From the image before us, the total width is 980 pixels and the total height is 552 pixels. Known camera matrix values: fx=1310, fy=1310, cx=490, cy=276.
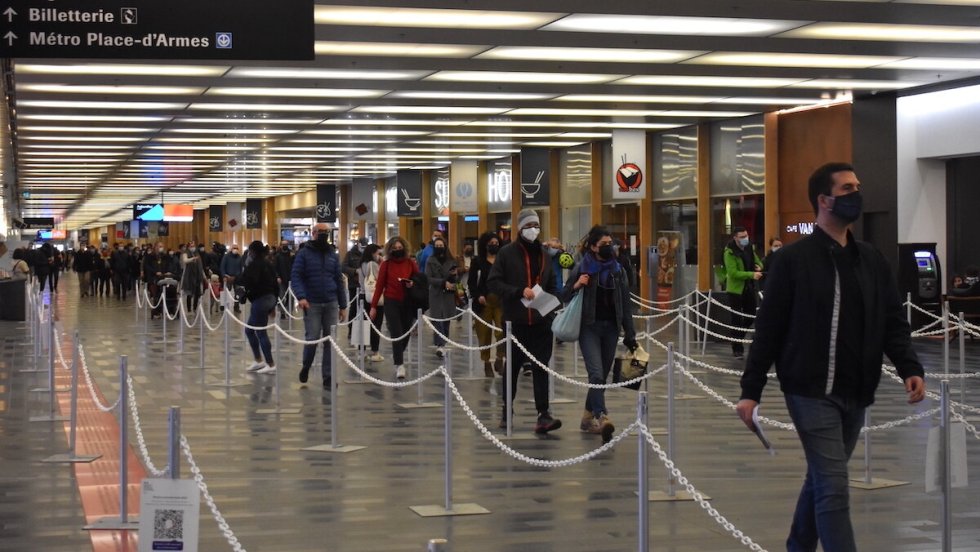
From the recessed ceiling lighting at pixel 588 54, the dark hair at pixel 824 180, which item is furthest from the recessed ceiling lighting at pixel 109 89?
the dark hair at pixel 824 180

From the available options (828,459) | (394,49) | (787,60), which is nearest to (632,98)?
(787,60)

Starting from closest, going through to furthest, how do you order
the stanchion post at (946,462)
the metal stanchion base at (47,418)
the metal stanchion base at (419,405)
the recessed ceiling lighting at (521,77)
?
the stanchion post at (946,462) → the metal stanchion base at (47,418) → the metal stanchion base at (419,405) → the recessed ceiling lighting at (521,77)

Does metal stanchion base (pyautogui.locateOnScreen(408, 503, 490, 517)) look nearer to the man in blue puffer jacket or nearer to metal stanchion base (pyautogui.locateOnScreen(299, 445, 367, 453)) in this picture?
metal stanchion base (pyautogui.locateOnScreen(299, 445, 367, 453))

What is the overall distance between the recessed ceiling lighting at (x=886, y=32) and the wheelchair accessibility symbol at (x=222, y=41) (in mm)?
8962

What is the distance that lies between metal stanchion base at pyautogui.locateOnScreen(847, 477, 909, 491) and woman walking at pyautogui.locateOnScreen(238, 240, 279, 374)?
29.7 ft

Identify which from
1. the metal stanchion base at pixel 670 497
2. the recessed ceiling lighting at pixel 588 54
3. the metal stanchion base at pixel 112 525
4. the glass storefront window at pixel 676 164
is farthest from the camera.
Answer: the glass storefront window at pixel 676 164

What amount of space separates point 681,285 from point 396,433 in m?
20.9

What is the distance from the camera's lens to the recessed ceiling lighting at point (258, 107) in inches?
969

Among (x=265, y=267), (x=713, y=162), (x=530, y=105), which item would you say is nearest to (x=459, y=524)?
(x=265, y=267)

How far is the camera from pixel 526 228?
11.0 metres

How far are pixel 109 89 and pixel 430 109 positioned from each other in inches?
252

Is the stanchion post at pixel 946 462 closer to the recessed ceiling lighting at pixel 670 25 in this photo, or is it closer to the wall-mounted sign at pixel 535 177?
the recessed ceiling lighting at pixel 670 25

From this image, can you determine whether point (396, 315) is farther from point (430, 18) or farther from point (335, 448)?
point (335, 448)

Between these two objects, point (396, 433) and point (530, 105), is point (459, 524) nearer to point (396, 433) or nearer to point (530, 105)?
point (396, 433)
